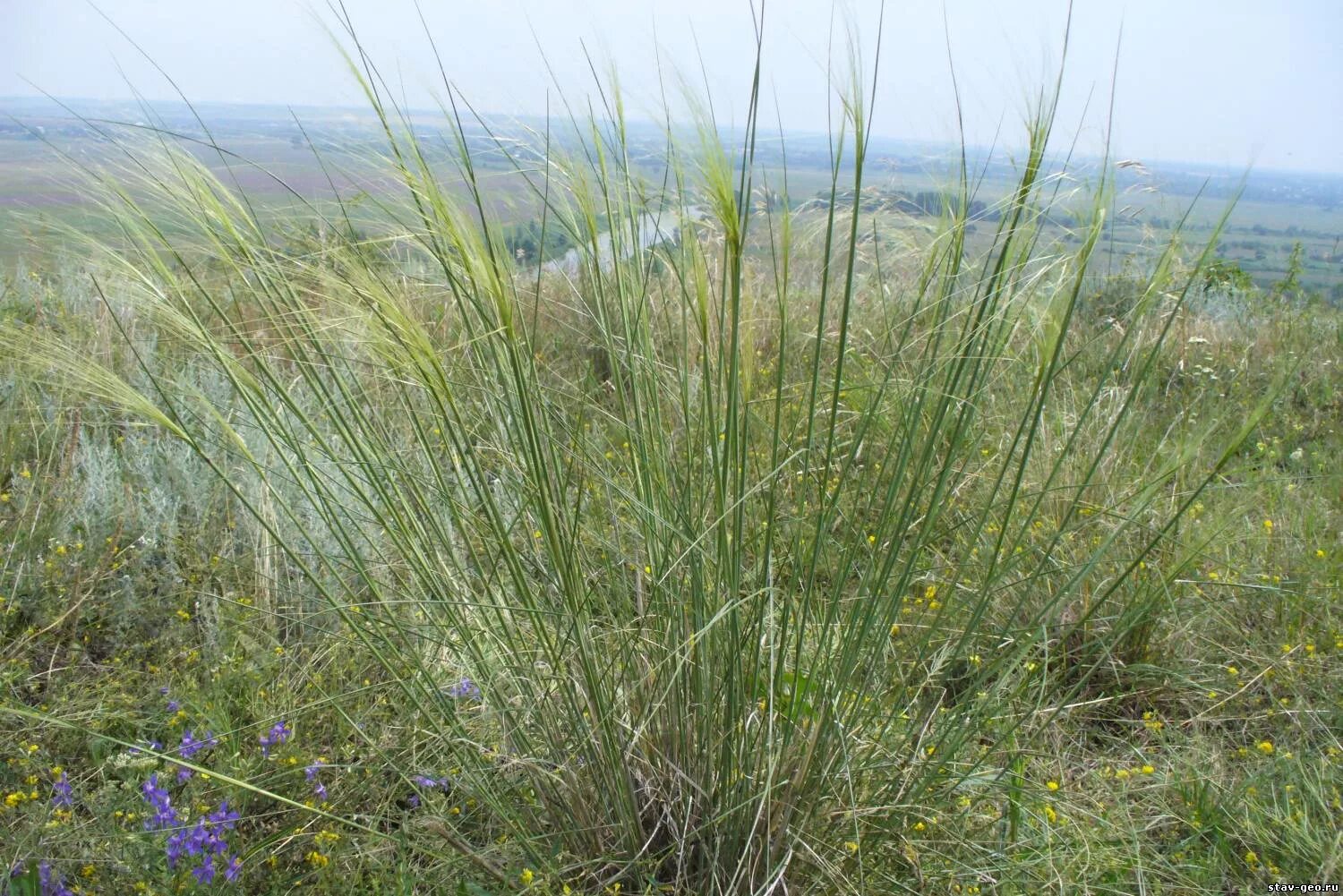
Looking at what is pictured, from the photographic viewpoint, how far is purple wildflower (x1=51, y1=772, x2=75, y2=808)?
1707 mm

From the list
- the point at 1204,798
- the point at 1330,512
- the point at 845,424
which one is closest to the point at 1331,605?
the point at 1330,512

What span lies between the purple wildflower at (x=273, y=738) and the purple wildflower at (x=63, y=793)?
0.32 m

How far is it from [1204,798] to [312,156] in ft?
6.49

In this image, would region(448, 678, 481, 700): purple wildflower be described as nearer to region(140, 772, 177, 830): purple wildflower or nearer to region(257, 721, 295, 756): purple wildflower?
region(257, 721, 295, 756): purple wildflower

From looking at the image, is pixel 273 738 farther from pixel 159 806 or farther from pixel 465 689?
pixel 465 689

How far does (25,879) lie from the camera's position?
4.15 feet

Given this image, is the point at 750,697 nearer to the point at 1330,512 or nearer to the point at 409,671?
the point at 409,671

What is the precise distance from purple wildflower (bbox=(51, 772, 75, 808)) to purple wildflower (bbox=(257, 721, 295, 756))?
0.32 metres

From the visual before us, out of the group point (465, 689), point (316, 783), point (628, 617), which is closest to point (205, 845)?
point (316, 783)

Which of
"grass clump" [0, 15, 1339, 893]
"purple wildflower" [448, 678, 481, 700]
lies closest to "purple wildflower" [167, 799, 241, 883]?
"grass clump" [0, 15, 1339, 893]

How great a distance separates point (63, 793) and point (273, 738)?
1.14ft

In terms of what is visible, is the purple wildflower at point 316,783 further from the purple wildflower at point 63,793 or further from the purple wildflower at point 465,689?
the purple wildflower at point 63,793

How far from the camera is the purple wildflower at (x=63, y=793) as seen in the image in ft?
5.60

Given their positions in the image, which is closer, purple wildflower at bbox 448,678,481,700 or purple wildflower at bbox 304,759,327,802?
purple wildflower at bbox 304,759,327,802
